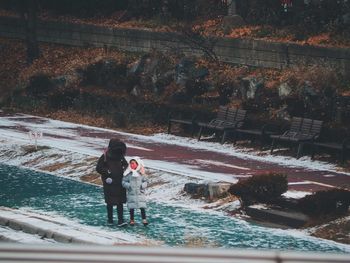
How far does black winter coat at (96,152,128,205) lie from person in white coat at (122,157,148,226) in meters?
0.13

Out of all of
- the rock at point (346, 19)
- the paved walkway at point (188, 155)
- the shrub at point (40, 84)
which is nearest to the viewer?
the paved walkway at point (188, 155)

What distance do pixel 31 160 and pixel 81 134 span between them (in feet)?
13.7

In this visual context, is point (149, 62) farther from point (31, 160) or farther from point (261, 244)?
point (261, 244)

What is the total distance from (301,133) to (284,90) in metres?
3.18

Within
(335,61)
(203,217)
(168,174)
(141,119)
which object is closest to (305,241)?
(203,217)

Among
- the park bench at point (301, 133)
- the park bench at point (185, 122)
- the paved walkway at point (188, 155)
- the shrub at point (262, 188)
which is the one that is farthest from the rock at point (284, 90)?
the shrub at point (262, 188)


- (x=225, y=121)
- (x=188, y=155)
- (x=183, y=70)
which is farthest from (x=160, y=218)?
(x=183, y=70)

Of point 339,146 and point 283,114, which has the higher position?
point 283,114

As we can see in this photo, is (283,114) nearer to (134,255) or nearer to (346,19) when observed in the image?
(346,19)

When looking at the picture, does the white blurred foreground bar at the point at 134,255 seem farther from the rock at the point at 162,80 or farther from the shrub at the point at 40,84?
the shrub at the point at 40,84

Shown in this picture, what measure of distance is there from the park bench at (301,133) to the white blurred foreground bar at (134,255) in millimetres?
20981

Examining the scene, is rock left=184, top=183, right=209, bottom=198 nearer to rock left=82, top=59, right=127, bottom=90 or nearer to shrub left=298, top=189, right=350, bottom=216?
shrub left=298, top=189, right=350, bottom=216

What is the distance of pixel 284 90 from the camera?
2995cm

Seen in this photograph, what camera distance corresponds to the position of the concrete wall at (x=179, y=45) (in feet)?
103
